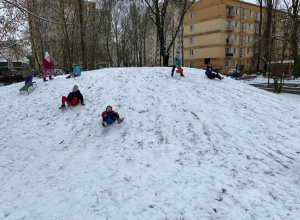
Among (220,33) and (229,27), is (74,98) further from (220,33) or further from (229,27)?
(229,27)

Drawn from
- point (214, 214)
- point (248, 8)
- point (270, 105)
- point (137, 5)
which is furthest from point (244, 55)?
point (214, 214)

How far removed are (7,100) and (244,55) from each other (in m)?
45.8

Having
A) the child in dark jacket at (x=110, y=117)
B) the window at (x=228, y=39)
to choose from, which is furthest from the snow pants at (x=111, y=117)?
the window at (x=228, y=39)

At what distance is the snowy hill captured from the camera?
3664 millimetres

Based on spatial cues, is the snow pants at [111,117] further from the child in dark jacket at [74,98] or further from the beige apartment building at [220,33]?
the beige apartment building at [220,33]

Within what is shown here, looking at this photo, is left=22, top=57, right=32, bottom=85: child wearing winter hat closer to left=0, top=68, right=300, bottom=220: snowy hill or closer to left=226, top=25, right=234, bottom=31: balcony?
left=0, top=68, right=300, bottom=220: snowy hill

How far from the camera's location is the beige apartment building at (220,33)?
1545 inches

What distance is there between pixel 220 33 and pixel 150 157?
131 feet

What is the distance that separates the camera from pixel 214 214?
11.4ft

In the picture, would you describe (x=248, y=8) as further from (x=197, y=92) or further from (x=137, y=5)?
(x=197, y=92)

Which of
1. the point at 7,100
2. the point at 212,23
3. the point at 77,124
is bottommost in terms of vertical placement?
the point at 77,124

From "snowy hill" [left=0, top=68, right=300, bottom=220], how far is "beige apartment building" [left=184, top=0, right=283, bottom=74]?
112ft

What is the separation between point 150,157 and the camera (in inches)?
198

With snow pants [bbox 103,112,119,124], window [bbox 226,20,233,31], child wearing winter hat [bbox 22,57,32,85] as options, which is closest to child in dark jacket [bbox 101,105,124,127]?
snow pants [bbox 103,112,119,124]
